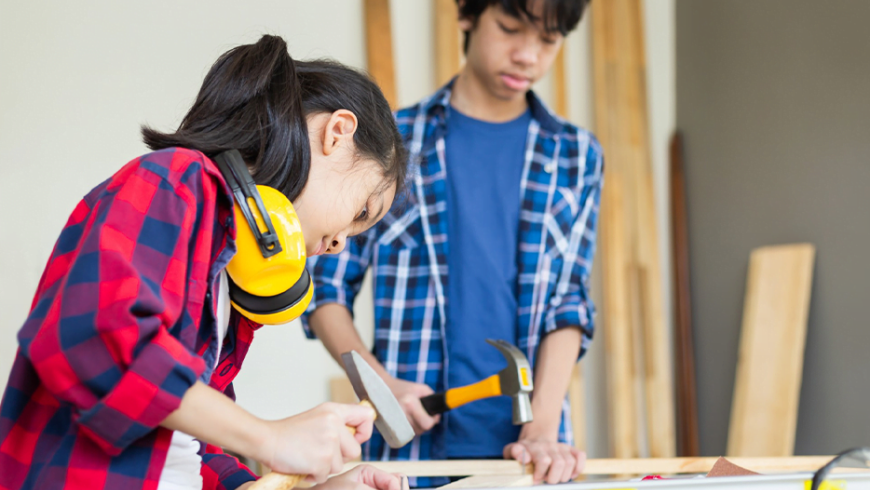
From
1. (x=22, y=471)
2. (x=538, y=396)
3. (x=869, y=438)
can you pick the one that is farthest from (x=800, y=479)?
(x=869, y=438)

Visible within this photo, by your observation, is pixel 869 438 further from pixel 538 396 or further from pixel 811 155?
pixel 538 396

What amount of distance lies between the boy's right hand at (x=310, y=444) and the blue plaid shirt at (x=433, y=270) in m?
0.83

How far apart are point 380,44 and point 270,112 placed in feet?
6.47

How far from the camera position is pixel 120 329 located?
0.64 metres

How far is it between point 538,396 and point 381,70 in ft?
5.13

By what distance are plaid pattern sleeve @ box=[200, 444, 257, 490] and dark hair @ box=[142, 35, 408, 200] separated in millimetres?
393

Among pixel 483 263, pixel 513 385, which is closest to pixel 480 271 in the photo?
pixel 483 263

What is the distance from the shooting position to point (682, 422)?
Result: 119 inches

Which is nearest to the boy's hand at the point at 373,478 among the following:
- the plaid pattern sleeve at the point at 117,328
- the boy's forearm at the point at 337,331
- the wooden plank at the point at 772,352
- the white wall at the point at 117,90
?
the plaid pattern sleeve at the point at 117,328

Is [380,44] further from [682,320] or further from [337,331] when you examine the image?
[682,320]

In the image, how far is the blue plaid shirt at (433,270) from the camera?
64.7 inches

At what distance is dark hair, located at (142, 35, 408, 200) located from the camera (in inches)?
34.6

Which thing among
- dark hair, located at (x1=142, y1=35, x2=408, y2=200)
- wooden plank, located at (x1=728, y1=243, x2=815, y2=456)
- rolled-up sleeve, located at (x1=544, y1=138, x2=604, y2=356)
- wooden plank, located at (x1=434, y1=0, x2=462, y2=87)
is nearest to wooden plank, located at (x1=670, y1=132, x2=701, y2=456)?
wooden plank, located at (x1=728, y1=243, x2=815, y2=456)

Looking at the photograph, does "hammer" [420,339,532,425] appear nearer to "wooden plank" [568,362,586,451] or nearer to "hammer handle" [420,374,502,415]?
"hammer handle" [420,374,502,415]
